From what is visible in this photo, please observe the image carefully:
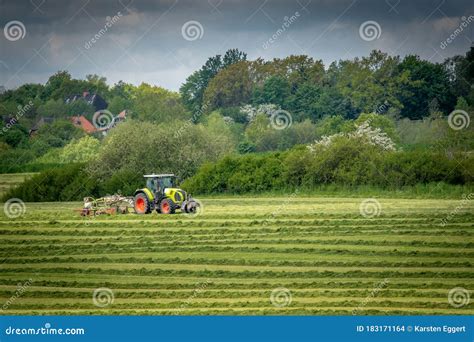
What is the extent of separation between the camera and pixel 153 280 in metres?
22.1

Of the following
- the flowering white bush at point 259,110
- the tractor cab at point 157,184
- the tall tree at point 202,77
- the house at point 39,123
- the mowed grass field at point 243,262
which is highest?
the tall tree at point 202,77

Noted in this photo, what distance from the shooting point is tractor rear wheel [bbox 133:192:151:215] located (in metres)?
32.5

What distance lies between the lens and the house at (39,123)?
52.2 metres

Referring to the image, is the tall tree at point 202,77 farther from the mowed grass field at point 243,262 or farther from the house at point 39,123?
the mowed grass field at point 243,262

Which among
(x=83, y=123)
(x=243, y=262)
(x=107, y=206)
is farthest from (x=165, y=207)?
(x=83, y=123)

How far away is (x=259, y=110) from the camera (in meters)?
76.0

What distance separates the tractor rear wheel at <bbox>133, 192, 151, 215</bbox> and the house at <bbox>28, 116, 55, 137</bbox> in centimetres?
1973

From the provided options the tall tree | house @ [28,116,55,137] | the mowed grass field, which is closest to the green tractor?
the mowed grass field

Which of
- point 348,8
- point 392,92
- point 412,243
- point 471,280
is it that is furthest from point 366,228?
point 392,92

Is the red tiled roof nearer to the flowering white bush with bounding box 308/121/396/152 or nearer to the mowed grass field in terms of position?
the flowering white bush with bounding box 308/121/396/152

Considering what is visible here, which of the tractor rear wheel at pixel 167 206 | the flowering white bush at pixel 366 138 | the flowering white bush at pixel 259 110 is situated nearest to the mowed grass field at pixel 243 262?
the tractor rear wheel at pixel 167 206

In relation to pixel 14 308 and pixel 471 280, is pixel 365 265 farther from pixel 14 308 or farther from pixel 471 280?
pixel 14 308

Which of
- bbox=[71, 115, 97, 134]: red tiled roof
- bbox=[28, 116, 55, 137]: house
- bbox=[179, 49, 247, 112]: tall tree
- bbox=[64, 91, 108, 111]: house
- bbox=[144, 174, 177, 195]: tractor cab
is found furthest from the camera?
bbox=[179, 49, 247, 112]: tall tree

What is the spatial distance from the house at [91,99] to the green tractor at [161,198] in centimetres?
3338
